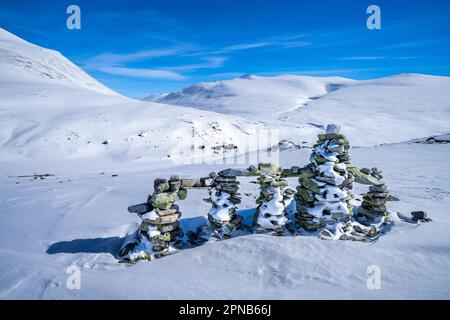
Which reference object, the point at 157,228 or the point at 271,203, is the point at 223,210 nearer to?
the point at 271,203

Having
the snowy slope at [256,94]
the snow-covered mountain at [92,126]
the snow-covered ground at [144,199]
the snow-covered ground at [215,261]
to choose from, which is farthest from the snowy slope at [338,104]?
the snow-covered ground at [215,261]

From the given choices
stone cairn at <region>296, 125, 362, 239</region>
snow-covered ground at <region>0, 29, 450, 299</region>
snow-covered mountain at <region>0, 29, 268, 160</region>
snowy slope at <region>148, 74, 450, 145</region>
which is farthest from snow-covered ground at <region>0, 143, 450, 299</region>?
snowy slope at <region>148, 74, 450, 145</region>

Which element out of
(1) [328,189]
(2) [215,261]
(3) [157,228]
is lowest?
(2) [215,261]

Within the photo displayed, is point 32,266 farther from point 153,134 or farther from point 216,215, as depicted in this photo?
point 153,134

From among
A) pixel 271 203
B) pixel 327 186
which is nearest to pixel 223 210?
pixel 271 203

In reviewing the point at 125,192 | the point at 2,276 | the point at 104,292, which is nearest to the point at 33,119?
the point at 125,192

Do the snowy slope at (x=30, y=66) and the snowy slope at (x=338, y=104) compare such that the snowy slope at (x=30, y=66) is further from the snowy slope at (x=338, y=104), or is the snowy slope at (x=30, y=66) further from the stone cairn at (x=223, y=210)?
the stone cairn at (x=223, y=210)
